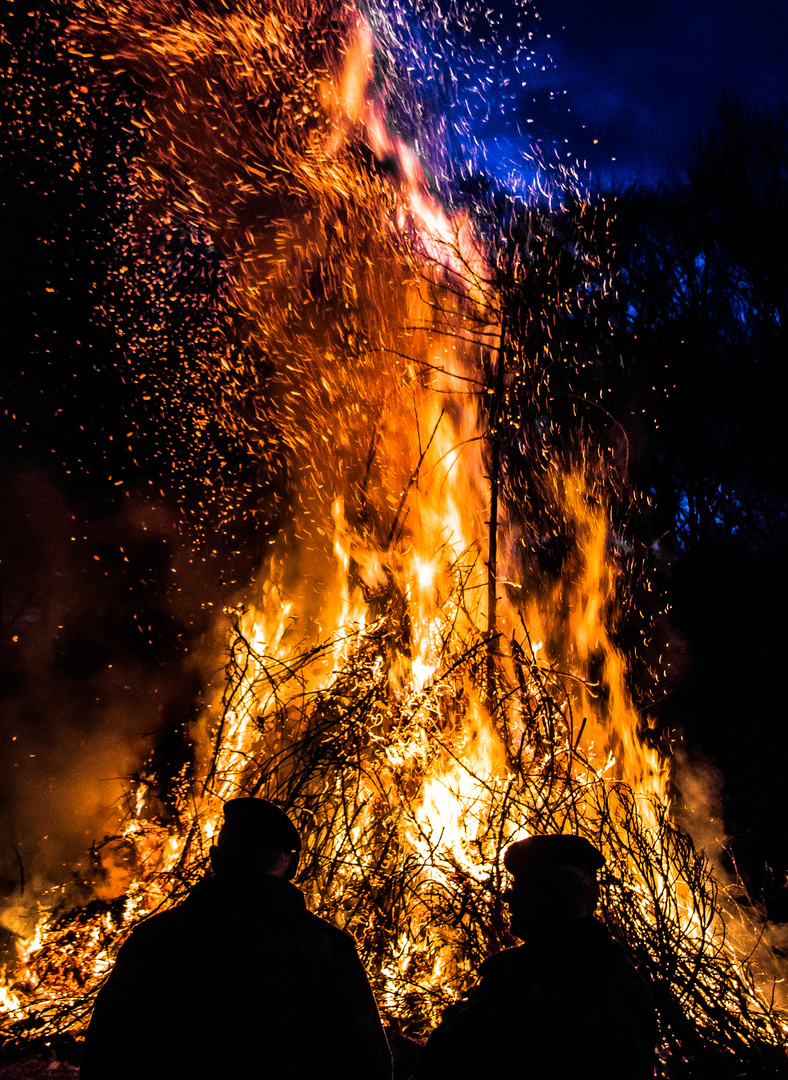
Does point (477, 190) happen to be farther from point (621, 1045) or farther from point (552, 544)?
point (621, 1045)

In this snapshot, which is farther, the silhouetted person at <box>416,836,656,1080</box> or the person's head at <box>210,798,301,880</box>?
the person's head at <box>210,798,301,880</box>

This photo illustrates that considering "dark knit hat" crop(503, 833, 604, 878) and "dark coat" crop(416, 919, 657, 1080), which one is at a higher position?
"dark knit hat" crop(503, 833, 604, 878)

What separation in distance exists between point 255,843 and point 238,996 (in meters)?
0.34

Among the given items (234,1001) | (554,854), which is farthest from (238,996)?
(554,854)

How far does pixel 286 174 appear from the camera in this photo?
4891 mm

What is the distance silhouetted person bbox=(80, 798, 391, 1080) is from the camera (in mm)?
1438

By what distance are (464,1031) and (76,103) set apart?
6798 millimetres

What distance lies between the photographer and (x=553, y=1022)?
1.46 m

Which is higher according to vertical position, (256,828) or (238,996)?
(256,828)

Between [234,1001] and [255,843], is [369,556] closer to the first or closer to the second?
[255,843]

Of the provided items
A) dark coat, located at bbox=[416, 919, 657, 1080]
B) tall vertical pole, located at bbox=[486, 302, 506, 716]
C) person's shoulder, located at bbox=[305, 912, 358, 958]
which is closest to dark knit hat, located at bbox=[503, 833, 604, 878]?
dark coat, located at bbox=[416, 919, 657, 1080]

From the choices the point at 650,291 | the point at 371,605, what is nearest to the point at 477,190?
the point at 371,605

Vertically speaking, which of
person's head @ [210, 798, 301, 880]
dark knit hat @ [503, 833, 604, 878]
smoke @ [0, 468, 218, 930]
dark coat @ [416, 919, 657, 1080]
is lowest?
dark coat @ [416, 919, 657, 1080]

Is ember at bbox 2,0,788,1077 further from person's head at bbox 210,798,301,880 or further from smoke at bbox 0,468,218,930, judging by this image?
person's head at bbox 210,798,301,880
